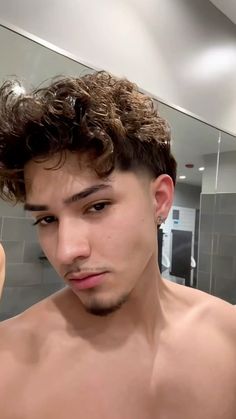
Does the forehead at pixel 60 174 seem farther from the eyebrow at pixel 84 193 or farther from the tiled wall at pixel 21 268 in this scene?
the tiled wall at pixel 21 268

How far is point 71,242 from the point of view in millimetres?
560

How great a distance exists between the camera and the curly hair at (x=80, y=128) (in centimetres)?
58

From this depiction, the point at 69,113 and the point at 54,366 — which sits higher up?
the point at 69,113

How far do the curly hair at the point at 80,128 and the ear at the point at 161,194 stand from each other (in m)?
0.02

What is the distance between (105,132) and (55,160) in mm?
99

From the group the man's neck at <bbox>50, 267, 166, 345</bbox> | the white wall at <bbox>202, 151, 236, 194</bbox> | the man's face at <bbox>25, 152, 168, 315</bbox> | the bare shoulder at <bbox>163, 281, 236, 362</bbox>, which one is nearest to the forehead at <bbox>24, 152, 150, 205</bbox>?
the man's face at <bbox>25, 152, 168, 315</bbox>

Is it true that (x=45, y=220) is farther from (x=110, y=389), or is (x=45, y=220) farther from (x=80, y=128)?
(x=110, y=389)

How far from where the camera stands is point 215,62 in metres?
1.66

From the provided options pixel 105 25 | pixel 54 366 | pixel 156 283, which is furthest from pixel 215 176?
pixel 54 366

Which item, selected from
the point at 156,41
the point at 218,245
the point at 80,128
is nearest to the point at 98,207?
the point at 80,128

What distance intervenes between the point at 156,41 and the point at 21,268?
102 cm

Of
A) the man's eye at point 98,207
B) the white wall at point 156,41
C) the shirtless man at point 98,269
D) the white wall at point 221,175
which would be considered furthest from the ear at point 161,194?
the white wall at point 221,175

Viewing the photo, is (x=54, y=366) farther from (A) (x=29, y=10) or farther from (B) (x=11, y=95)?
(A) (x=29, y=10)

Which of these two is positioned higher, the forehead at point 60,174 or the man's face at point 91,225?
the forehead at point 60,174
